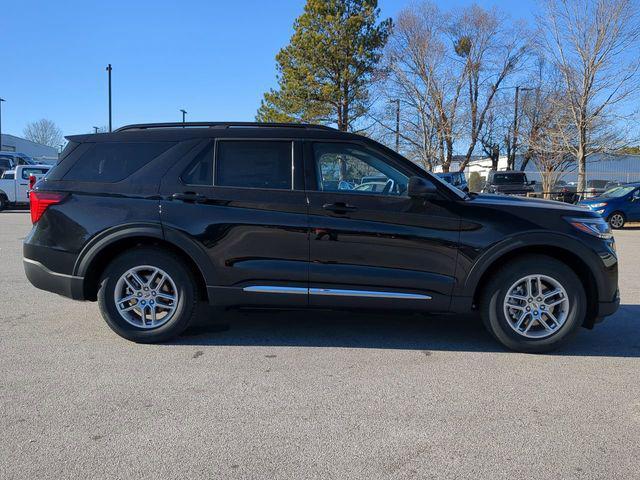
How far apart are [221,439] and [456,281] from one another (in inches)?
94.2

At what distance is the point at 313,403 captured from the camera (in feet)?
11.7

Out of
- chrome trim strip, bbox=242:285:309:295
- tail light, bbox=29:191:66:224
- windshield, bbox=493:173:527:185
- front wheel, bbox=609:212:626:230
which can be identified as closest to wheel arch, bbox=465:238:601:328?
chrome trim strip, bbox=242:285:309:295

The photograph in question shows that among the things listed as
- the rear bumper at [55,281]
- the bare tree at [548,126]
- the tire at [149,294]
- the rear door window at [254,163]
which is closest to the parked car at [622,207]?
the bare tree at [548,126]

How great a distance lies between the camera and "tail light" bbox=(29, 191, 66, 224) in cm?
475

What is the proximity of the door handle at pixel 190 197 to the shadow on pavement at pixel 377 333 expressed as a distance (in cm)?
130

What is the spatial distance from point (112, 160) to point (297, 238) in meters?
1.87

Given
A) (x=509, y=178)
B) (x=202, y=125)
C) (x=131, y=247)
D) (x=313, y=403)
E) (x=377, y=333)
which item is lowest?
(x=313, y=403)

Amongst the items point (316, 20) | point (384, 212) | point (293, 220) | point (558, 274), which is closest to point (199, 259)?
point (293, 220)

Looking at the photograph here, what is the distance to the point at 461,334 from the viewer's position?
5.16 meters

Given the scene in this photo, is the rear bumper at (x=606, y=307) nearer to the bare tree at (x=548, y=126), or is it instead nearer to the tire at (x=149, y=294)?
the tire at (x=149, y=294)

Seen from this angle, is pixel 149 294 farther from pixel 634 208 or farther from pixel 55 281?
pixel 634 208

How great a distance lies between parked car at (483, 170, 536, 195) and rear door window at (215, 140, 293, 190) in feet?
78.4

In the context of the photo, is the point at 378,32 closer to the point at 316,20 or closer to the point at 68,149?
the point at 316,20

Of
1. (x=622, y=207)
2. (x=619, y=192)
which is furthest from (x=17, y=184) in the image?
(x=619, y=192)
